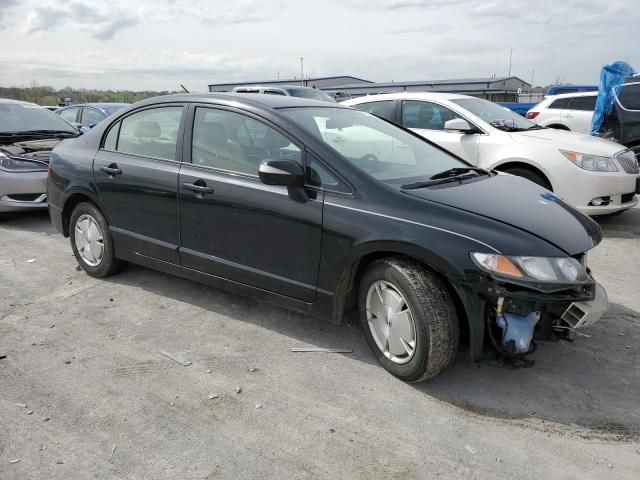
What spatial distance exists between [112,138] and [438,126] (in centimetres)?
429

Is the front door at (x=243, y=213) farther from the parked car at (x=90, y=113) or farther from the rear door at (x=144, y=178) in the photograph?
the parked car at (x=90, y=113)

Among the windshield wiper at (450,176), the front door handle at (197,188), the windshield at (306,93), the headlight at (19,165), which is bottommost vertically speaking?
the headlight at (19,165)

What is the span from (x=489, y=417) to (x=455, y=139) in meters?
4.72

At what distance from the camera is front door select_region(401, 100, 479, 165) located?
675 cm

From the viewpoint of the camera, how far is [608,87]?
974 centimetres

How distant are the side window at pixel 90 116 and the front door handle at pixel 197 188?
8872mm

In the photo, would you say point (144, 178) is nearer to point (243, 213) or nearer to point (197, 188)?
point (197, 188)

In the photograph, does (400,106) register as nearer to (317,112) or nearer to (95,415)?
(317,112)

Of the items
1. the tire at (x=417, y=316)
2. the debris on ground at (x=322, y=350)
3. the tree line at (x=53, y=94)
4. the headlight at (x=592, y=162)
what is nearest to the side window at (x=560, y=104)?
the headlight at (x=592, y=162)

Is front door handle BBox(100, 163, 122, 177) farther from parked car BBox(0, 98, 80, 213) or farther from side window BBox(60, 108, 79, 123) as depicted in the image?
side window BBox(60, 108, 79, 123)

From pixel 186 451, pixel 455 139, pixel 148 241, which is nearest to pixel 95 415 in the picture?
pixel 186 451

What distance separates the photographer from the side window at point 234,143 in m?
3.52

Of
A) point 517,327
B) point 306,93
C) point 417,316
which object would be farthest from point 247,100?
point 306,93

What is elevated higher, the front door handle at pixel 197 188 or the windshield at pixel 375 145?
the windshield at pixel 375 145
